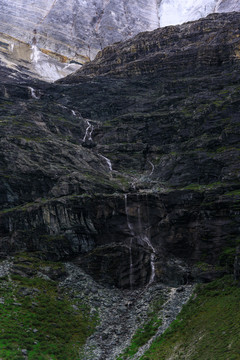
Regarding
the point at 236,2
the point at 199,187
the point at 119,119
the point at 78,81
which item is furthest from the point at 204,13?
the point at 199,187

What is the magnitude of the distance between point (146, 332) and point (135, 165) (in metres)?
43.3

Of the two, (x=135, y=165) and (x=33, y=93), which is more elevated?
(x=33, y=93)

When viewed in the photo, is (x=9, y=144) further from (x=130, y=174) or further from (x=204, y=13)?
(x=204, y=13)

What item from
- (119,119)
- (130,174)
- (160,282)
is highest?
(119,119)

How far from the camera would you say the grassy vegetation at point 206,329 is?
1065 inches

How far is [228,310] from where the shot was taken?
33.4 m

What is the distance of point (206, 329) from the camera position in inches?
1234

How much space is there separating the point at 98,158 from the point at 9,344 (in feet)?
157

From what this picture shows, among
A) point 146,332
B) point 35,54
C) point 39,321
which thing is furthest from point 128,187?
point 35,54

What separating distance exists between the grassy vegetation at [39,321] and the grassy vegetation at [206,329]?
7.66 meters

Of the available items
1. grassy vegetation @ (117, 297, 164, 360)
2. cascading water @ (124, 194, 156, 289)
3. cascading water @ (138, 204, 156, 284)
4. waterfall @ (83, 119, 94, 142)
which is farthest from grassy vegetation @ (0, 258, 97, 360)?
waterfall @ (83, 119, 94, 142)

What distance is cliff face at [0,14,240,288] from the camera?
48.0 metres

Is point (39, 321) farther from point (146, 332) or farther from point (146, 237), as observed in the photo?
point (146, 237)

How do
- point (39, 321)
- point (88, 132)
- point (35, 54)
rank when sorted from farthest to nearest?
point (35, 54), point (88, 132), point (39, 321)
